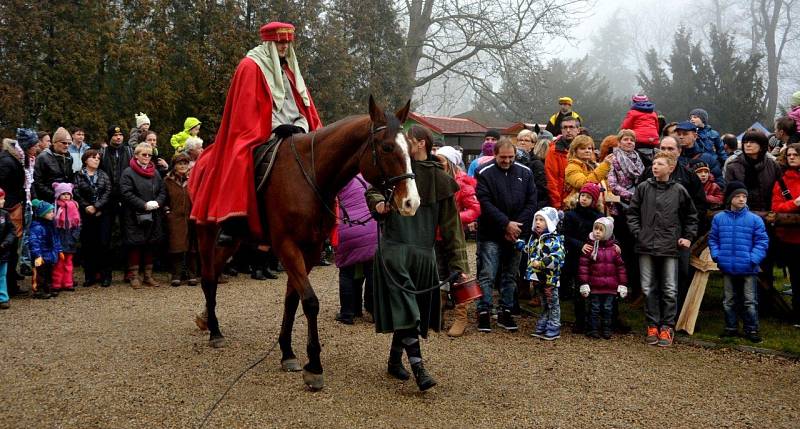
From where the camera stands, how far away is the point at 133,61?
11625 mm

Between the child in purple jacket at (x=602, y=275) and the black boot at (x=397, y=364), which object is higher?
the child in purple jacket at (x=602, y=275)

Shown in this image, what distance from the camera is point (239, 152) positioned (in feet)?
17.6

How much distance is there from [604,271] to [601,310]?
0.45m

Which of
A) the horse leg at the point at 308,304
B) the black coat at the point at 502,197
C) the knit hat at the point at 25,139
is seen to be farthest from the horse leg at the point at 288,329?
the knit hat at the point at 25,139

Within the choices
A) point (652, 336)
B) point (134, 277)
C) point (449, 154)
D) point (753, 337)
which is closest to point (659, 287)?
point (652, 336)

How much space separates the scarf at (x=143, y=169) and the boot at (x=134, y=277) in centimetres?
134

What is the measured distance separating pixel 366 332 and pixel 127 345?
2.27 m

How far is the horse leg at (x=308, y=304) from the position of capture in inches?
196

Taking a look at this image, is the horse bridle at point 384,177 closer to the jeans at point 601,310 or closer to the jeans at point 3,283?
the jeans at point 601,310

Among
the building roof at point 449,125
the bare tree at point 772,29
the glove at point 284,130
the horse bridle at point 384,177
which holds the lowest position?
the horse bridle at point 384,177

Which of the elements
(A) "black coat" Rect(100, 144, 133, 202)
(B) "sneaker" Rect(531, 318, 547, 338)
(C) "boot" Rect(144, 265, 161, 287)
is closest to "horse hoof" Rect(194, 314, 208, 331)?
(C) "boot" Rect(144, 265, 161, 287)

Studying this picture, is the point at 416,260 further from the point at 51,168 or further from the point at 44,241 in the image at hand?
the point at 51,168

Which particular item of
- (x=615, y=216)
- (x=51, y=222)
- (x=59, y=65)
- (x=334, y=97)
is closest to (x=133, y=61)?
(x=59, y=65)

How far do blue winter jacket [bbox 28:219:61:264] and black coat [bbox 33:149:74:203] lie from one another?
43cm
